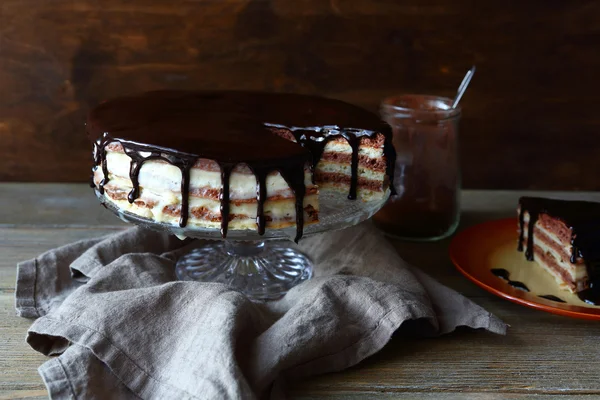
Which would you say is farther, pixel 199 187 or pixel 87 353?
pixel 199 187

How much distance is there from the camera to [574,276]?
1.69 m

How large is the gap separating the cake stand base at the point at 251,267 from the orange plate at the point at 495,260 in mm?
435

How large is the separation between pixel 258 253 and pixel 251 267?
63mm

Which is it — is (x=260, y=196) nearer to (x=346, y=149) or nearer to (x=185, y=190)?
(x=185, y=190)

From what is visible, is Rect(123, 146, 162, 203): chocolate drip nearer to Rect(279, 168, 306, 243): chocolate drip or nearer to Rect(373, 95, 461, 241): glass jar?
Rect(279, 168, 306, 243): chocolate drip

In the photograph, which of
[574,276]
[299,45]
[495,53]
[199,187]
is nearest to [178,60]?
[299,45]

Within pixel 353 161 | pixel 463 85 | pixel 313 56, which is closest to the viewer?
pixel 353 161

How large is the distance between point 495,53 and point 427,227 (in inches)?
29.3

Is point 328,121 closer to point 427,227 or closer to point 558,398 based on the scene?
point 427,227

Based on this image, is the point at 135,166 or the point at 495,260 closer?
the point at 135,166

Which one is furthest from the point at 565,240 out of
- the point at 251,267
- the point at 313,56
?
the point at 313,56

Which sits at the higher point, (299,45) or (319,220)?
(299,45)

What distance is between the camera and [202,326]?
1.36m

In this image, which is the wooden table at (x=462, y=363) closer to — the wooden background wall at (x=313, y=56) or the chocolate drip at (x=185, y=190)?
the chocolate drip at (x=185, y=190)
